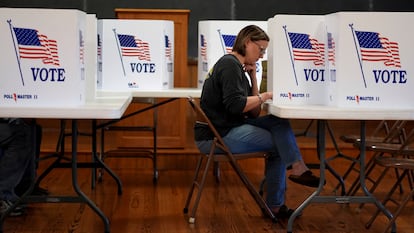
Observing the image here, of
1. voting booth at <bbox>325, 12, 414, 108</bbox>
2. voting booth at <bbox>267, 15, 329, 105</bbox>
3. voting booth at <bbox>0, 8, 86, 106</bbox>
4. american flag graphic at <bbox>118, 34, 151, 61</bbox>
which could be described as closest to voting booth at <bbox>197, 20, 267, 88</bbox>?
american flag graphic at <bbox>118, 34, 151, 61</bbox>

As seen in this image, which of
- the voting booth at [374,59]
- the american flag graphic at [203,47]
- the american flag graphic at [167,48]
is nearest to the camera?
the voting booth at [374,59]

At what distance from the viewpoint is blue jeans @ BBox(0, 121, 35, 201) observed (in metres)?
3.87

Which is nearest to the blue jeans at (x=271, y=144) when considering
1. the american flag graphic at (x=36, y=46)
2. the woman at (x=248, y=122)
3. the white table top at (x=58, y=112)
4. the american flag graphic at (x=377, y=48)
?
the woman at (x=248, y=122)

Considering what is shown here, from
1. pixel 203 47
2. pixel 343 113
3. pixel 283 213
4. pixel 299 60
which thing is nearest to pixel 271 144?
pixel 283 213

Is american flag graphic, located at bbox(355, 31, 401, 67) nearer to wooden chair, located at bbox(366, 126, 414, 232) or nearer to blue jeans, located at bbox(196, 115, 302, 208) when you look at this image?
wooden chair, located at bbox(366, 126, 414, 232)

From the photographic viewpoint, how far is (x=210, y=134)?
4.14 metres

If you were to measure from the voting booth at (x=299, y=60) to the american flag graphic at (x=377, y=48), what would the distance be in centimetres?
23

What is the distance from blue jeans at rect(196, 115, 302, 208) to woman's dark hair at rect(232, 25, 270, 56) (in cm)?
42

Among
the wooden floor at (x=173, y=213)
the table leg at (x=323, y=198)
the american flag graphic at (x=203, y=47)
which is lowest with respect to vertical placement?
the wooden floor at (x=173, y=213)

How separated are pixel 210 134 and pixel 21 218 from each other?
1182mm

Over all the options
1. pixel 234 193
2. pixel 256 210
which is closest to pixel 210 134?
pixel 256 210

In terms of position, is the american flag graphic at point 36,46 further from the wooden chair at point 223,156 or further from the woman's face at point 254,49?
the woman's face at point 254,49

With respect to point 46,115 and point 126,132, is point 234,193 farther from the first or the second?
point 46,115

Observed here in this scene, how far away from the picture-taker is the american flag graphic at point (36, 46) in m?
3.41
